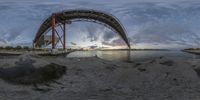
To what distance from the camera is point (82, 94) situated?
14.2 meters

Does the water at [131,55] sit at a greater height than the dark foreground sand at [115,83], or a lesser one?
lesser

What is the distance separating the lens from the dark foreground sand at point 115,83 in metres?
14.0

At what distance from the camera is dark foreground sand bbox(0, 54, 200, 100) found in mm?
14023

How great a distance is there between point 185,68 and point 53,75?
5.95 meters

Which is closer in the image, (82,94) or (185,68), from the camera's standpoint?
(82,94)

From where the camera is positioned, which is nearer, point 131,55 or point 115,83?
point 115,83

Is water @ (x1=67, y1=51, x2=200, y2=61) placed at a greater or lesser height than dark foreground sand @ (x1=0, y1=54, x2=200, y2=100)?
lesser

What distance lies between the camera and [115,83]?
1568cm

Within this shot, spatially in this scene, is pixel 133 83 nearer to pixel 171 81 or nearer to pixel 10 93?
pixel 171 81

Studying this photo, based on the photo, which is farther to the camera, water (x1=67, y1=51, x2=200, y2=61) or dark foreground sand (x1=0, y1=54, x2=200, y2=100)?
water (x1=67, y1=51, x2=200, y2=61)

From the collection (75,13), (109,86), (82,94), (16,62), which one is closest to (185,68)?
(109,86)

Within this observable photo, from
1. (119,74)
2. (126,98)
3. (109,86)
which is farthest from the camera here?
(119,74)

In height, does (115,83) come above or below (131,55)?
above

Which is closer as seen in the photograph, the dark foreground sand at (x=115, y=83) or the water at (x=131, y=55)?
the dark foreground sand at (x=115, y=83)
